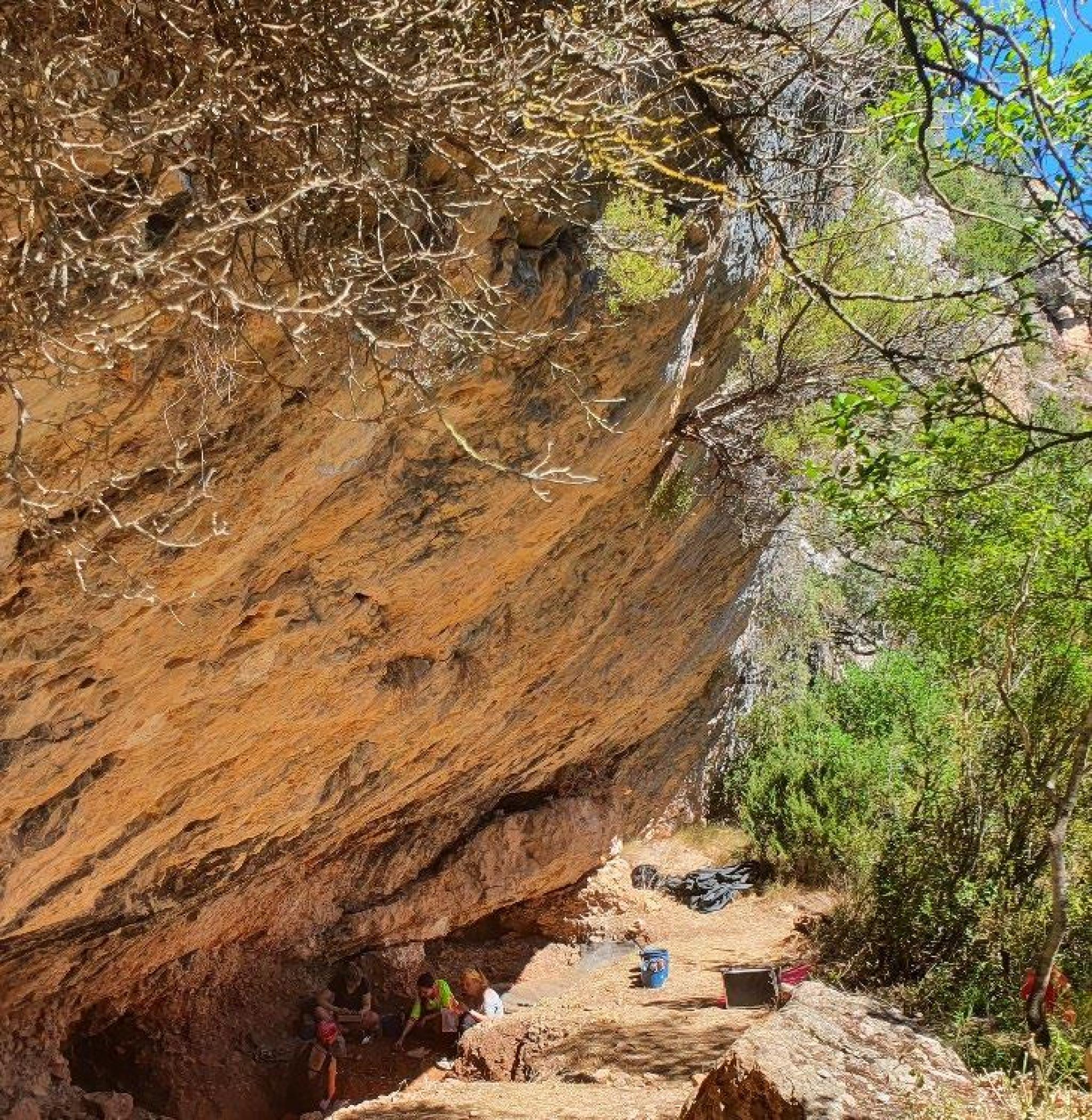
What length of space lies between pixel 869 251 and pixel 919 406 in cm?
397

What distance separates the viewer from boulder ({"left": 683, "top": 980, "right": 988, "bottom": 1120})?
3.92m

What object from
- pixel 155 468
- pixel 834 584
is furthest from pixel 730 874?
pixel 155 468

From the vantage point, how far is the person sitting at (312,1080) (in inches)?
309

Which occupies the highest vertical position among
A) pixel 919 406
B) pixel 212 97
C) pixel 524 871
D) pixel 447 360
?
pixel 212 97

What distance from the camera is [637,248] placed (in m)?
3.88

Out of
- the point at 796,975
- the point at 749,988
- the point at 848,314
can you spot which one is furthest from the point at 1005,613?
the point at 796,975

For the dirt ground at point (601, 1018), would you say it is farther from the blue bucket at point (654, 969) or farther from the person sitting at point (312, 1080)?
the person sitting at point (312, 1080)

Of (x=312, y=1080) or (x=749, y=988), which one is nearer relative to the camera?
(x=749, y=988)

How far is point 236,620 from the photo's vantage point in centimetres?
430

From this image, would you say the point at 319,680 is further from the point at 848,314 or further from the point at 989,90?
the point at 989,90

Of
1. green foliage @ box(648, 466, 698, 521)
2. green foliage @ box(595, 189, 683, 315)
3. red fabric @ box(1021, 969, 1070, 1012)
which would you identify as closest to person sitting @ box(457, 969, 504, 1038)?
red fabric @ box(1021, 969, 1070, 1012)

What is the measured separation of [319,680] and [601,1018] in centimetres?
492

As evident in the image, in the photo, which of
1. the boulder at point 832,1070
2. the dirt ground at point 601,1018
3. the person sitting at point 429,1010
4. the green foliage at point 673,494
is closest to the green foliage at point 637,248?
the green foliage at point 673,494

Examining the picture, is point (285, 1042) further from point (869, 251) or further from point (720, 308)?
point (869, 251)
